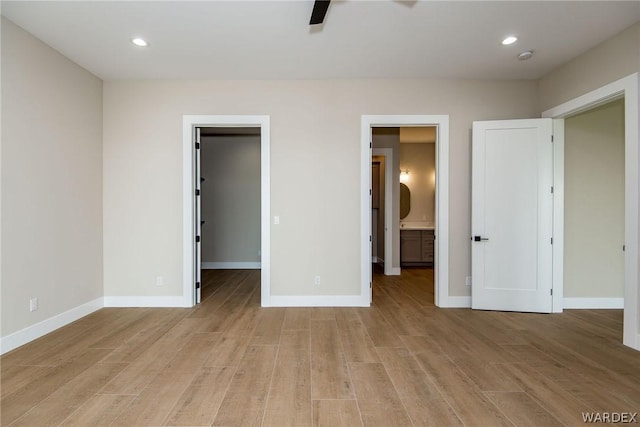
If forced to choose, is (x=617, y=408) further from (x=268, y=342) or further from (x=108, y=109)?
(x=108, y=109)

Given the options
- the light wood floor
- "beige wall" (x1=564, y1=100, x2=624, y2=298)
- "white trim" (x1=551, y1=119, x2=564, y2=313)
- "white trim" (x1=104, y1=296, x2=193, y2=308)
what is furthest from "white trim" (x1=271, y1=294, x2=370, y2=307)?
"beige wall" (x1=564, y1=100, x2=624, y2=298)

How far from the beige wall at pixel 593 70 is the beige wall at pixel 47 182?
5.61 m

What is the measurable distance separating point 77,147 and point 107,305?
6.51 ft

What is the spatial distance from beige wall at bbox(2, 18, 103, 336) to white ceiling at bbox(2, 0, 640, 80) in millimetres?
296

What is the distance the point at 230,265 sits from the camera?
20.3ft

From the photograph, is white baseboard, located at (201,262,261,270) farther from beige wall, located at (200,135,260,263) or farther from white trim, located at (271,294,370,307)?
white trim, located at (271,294,370,307)

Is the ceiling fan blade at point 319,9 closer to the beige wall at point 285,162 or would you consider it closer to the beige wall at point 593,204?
the beige wall at point 285,162

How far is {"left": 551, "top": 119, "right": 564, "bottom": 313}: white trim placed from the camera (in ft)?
11.3

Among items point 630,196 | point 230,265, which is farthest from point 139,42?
point 630,196

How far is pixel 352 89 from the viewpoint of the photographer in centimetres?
367

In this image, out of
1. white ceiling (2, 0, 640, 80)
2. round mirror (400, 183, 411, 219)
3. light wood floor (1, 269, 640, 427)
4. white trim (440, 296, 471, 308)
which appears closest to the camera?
light wood floor (1, 269, 640, 427)

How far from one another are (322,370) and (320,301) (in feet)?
4.83

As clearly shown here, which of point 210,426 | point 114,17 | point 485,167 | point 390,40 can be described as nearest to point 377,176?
point 485,167

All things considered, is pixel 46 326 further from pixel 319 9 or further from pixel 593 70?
pixel 593 70
